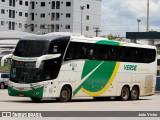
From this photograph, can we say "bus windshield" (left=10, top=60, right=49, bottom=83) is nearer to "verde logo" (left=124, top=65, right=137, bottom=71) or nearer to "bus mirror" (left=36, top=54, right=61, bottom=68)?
"bus mirror" (left=36, top=54, right=61, bottom=68)

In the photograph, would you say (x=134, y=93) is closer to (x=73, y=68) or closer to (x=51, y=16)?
(x=73, y=68)

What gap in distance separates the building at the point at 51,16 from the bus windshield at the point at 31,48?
303ft

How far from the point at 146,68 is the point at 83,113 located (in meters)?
14.8

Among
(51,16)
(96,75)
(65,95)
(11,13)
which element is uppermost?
(11,13)

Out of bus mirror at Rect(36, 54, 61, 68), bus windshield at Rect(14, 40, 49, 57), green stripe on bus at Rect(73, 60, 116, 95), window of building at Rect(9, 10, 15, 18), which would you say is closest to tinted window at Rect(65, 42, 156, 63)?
green stripe on bus at Rect(73, 60, 116, 95)

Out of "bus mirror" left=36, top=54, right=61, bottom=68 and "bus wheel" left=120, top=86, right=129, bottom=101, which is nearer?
"bus mirror" left=36, top=54, right=61, bottom=68

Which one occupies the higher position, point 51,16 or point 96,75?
point 51,16

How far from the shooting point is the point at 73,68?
28844mm

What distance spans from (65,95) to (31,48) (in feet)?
10.4

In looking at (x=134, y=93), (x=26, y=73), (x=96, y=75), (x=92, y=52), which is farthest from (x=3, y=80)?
(x=26, y=73)

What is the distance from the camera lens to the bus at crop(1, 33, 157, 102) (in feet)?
89.9

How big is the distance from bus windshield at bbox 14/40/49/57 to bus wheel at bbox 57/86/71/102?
99.7 inches

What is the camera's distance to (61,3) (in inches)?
4879

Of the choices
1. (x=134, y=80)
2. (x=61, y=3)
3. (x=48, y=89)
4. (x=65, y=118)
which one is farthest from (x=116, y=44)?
(x=61, y=3)
